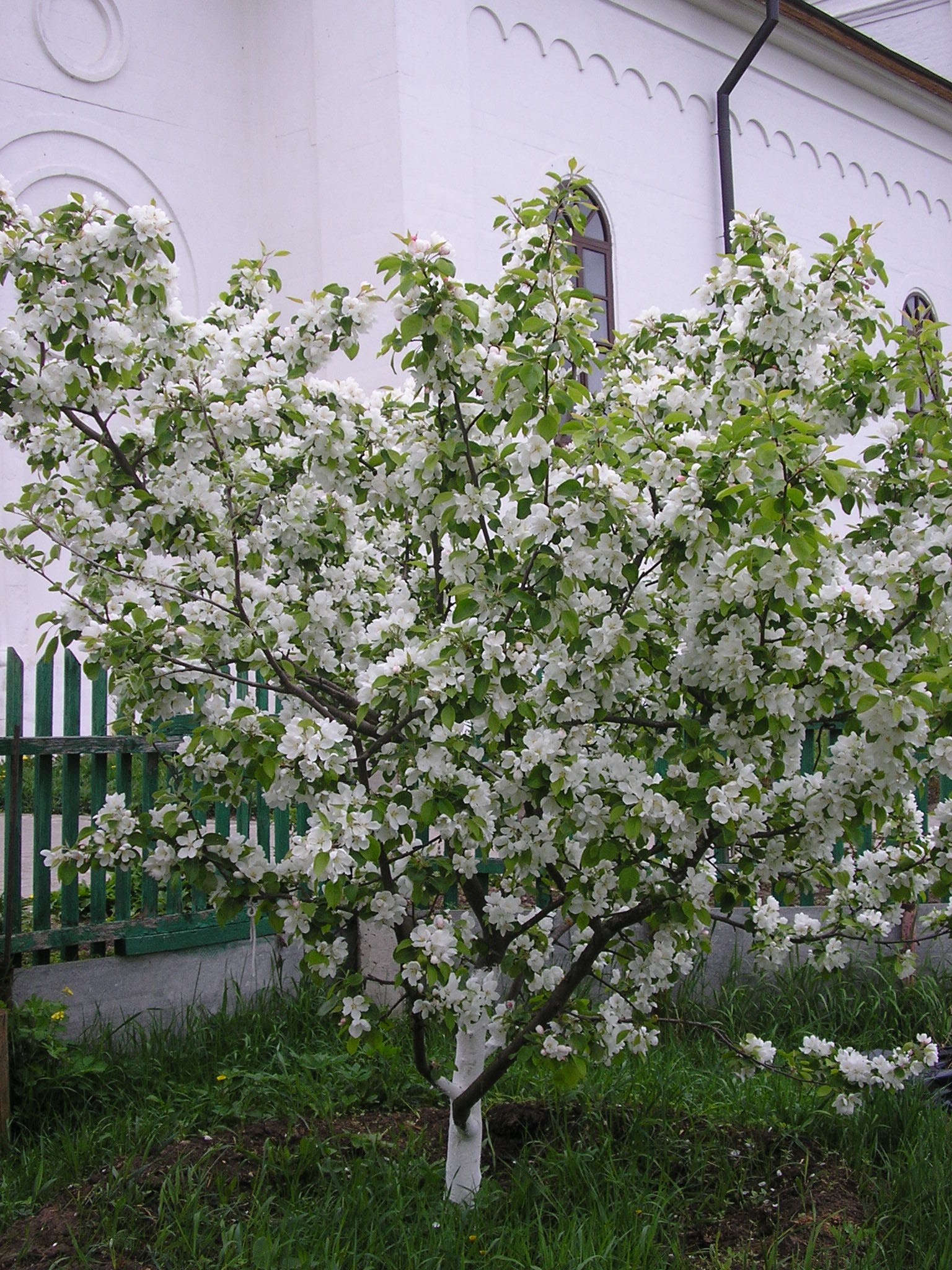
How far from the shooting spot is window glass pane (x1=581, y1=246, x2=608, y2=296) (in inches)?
412

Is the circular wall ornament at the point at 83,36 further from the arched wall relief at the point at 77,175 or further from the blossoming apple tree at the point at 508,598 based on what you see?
the blossoming apple tree at the point at 508,598

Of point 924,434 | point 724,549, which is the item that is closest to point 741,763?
point 724,549

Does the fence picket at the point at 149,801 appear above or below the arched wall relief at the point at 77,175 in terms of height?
below

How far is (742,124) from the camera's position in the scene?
1175 centimetres

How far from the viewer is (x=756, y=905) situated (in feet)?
12.3

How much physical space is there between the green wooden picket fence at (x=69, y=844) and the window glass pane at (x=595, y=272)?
6.52m

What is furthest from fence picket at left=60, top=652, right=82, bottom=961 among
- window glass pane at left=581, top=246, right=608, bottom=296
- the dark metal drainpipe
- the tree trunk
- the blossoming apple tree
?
the dark metal drainpipe

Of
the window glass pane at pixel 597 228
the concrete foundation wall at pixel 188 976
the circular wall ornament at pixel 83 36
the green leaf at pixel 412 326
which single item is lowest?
the concrete foundation wall at pixel 188 976

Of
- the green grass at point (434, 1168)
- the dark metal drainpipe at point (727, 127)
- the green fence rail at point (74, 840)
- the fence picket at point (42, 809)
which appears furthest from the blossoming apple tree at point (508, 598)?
the dark metal drainpipe at point (727, 127)

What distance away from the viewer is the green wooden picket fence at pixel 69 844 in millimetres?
4598

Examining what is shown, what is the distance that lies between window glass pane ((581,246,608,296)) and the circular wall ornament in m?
4.11

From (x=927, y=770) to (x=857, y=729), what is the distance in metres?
0.31

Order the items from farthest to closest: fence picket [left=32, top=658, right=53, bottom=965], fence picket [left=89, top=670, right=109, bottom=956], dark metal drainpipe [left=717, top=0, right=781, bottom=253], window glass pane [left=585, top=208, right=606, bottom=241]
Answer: dark metal drainpipe [left=717, top=0, right=781, bottom=253], window glass pane [left=585, top=208, right=606, bottom=241], fence picket [left=89, top=670, right=109, bottom=956], fence picket [left=32, top=658, right=53, bottom=965]

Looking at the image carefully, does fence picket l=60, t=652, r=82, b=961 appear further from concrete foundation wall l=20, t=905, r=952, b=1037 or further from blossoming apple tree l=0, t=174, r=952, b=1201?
blossoming apple tree l=0, t=174, r=952, b=1201
